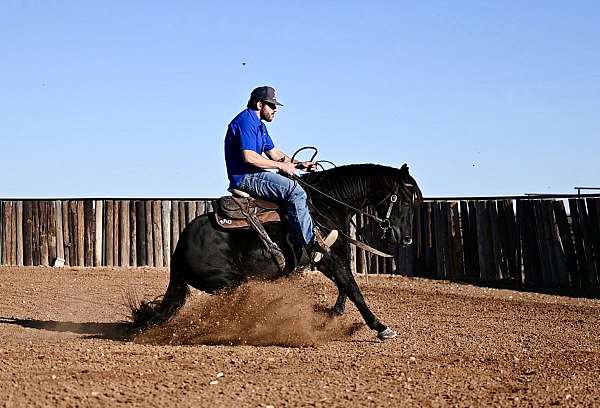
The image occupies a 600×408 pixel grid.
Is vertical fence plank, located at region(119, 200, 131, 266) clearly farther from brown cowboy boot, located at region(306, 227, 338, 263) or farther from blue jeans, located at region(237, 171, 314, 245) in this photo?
brown cowboy boot, located at region(306, 227, 338, 263)

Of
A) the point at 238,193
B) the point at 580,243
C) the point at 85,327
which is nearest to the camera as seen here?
the point at 238,193

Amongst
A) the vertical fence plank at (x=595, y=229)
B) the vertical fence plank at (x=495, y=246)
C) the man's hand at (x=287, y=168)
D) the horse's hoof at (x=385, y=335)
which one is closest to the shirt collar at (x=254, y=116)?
the man's hand at (x=287, y=168)

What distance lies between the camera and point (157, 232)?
74.9 feet

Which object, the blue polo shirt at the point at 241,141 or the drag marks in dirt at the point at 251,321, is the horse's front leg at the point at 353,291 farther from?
the blue polo shirt at the point at 241,141

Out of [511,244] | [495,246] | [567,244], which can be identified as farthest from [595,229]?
[495,246]

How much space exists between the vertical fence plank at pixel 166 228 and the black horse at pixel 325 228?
11.7 meters

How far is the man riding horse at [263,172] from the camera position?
34.2ft

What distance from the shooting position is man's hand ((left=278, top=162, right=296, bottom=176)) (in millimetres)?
10578

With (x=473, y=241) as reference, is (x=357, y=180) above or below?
above

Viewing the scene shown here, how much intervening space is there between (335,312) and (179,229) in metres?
12.0

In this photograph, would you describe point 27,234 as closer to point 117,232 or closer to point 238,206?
point 117,232

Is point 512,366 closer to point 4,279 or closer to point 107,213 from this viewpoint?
point 4,279

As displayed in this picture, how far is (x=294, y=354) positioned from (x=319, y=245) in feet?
4.87

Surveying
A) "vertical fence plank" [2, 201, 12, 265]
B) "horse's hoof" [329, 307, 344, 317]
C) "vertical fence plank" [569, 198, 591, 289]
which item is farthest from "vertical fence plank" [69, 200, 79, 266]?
"horse's hoof" [329, 307, 344, 317]
